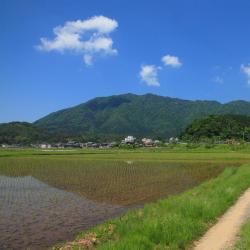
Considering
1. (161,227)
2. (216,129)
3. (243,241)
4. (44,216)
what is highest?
(216,129)

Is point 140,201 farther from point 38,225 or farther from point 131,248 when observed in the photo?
point 131,248

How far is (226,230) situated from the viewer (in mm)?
12305

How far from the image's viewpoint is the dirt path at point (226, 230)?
1050cm

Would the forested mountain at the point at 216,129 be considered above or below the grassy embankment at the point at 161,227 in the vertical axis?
above

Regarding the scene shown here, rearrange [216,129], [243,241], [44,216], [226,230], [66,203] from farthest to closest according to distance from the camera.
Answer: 1. [216,129]
2. [66,203]
3. [44,216]
4. [226,230]
5. [243,241]

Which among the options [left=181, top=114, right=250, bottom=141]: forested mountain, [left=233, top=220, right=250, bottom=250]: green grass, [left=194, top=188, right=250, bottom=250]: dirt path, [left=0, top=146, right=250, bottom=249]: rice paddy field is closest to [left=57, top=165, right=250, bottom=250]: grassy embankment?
[left=194, top=188, right=250, bottom=250]: dirt path

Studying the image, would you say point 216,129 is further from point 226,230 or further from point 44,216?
point 226,230

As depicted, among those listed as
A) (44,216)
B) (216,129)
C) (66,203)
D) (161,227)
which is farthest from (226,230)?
(216,129)

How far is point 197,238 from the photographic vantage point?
11.5 metres

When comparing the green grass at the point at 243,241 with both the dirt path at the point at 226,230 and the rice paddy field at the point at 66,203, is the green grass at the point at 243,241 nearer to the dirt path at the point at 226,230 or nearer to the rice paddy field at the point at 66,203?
the dirt path at the point at 226,230

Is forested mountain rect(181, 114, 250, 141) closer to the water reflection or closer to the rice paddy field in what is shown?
the rice paddy field

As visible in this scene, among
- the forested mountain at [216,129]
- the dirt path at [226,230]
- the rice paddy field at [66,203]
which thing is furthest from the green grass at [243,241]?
the forested mountain at [216,129]

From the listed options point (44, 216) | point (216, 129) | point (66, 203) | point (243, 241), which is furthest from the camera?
point (216, 129)

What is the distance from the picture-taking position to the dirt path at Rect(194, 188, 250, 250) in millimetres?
10498
